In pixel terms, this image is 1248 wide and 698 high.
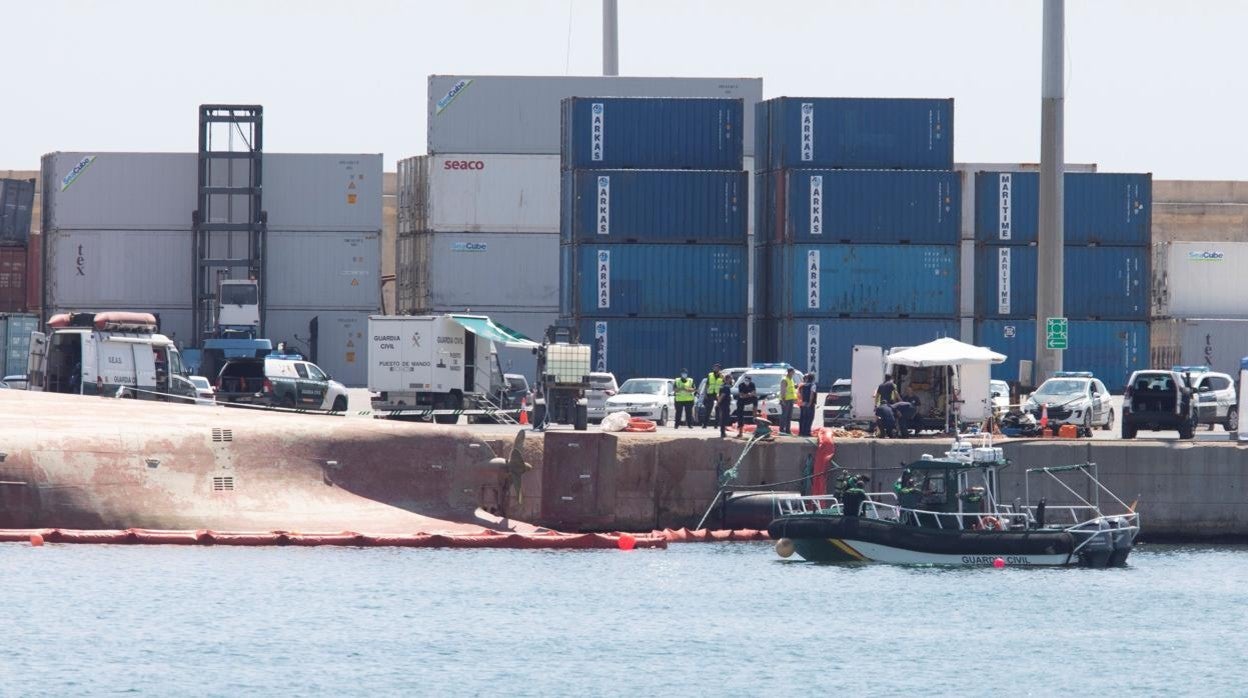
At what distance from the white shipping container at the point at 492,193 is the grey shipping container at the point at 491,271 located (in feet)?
1.18

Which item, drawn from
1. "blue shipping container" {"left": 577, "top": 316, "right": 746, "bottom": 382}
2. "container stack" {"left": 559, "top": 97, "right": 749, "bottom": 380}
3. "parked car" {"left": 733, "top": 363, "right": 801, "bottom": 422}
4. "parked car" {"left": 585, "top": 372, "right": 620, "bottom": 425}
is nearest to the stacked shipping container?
"container stack" {"left": 559, "top": 97, "right": 749, "bottom": 380}

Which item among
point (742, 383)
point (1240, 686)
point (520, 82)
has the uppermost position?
point (520, 82)

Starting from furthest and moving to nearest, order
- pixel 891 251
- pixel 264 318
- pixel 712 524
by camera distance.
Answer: pixel 264 318
pixel 891 251
pixel 712 524

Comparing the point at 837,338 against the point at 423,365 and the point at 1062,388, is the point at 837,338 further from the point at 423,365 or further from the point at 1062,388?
the point at 423,365

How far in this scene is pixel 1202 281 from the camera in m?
81.4

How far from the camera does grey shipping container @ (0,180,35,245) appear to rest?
255ft

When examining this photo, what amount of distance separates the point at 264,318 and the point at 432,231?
612 cm

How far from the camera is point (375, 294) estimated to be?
73000 millimetres

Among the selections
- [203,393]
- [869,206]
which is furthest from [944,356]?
[203,393]

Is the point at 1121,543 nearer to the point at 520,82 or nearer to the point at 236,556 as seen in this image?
the point at 236,556

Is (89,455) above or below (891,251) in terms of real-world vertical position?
below

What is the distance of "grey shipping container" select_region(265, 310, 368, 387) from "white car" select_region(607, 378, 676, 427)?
19.0 m

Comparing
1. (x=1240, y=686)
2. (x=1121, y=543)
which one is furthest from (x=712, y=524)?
(x=1240, y=686)

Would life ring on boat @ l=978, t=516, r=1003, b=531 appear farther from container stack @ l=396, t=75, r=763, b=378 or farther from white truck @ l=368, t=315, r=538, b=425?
container stack @ l=396, t=75, r=763, b=378
